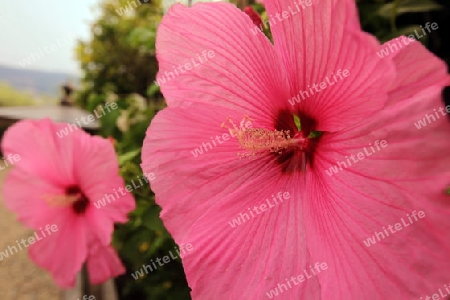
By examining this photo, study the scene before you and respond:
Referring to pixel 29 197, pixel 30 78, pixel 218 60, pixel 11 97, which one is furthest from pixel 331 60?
pixel 11 97

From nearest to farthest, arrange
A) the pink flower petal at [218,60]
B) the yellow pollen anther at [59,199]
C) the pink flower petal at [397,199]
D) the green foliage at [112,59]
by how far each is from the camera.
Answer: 1. the pink flower petal at [397,199]
2. the pink flower petal at [218,60]
3. the yellow pollen anther at [59,199]
4. the green foliage at [112,59]

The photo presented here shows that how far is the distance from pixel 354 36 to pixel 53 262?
90 centimetres

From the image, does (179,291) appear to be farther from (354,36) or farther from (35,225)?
(354,36)

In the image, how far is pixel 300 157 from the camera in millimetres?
526

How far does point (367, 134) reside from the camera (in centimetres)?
39

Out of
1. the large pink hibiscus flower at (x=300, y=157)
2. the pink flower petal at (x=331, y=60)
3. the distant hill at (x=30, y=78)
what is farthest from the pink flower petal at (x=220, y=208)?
the distant hill at (x=30, y=78)

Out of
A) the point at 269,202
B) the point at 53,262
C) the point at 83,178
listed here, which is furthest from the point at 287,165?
the point at 53,262

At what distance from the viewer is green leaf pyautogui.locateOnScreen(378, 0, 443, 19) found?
663mm

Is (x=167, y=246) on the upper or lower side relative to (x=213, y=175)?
lower

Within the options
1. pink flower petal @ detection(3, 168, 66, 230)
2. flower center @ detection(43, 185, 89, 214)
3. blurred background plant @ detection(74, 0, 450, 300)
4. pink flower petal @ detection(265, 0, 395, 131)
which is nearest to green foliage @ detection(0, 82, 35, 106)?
blurred background plant @ detection(74, 0, 450, 300)

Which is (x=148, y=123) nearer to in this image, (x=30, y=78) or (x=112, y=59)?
(x=112, y=59)

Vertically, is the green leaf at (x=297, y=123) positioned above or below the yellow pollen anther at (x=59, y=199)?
below

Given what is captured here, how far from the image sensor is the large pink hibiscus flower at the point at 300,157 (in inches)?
13.4

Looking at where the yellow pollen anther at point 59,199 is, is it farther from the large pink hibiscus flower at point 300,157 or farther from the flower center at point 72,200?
the large pink hibiscus flower at point 300,157
